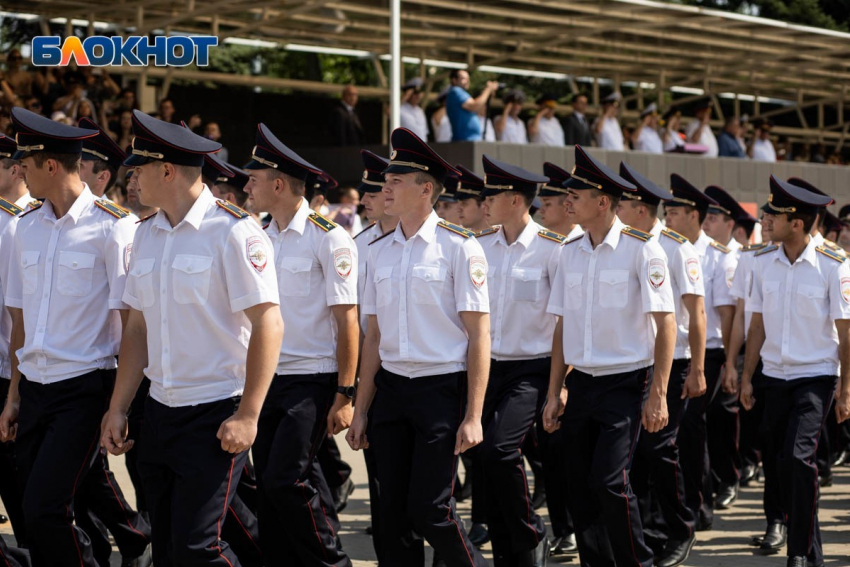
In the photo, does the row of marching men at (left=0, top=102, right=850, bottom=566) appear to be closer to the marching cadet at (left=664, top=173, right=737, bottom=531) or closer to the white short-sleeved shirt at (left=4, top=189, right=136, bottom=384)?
the white short-sleeved shirt at (left=4, top=189, right=136, bottom=384)

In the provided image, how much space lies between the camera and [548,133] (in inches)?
625

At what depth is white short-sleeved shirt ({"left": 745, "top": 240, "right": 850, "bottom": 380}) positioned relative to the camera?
6695 mm

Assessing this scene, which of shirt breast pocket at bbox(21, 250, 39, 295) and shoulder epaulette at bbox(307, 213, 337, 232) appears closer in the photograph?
shirt breast pocket at bbox(21, 250, 39, 295)

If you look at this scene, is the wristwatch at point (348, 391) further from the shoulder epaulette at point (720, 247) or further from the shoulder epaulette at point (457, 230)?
the shoulder epaulette at point (720, 247)

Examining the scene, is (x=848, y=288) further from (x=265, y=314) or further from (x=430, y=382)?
(x=265, y=314)

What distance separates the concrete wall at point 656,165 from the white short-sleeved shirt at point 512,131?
1.61 feet

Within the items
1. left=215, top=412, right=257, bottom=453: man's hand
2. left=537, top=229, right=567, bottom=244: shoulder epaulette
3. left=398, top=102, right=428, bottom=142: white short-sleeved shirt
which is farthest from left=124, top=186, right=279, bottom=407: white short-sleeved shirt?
left=398, top=102, right=428, bottom=142: white short-sleeved shirt

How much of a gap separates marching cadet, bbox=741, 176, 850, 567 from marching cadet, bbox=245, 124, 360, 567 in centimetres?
247

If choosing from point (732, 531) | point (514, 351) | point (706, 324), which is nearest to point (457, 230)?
point (514, 351)

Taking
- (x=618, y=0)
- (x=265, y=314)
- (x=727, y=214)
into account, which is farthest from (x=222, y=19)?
(x=265, y=314)

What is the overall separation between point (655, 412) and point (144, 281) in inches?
98.9

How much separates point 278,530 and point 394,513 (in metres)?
0.63

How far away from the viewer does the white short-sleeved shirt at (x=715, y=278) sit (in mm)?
8391

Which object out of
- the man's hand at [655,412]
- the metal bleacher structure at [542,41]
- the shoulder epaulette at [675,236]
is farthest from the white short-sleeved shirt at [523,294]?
the metal bleacher structure at [542,41]
